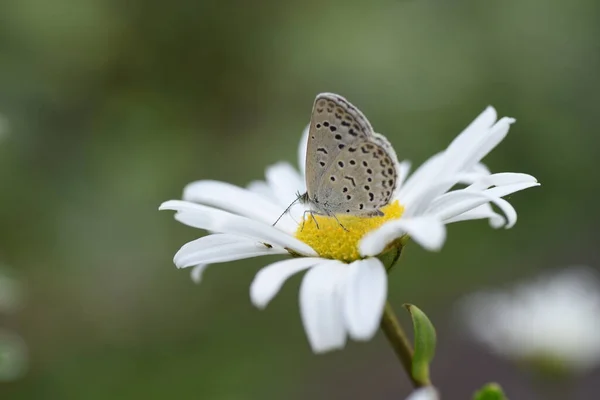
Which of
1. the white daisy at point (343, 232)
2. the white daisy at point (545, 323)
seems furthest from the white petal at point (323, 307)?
the white daisy at point (545, 323)

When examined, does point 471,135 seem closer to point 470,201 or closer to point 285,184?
point 470,201

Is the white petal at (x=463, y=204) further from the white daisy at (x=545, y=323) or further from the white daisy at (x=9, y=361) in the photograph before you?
the white daisy at (x=545, y=323)

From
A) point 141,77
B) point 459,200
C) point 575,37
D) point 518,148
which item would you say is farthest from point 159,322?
point 575,37

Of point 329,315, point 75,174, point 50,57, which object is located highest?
point 50,57

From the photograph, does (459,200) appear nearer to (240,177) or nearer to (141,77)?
(240,177)

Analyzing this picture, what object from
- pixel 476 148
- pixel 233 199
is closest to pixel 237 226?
pixel 233 199

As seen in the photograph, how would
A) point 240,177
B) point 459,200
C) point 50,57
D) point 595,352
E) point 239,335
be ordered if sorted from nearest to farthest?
point 459,200 < point 595,352 < point 239,335 < point 50,57 < point 240,177
